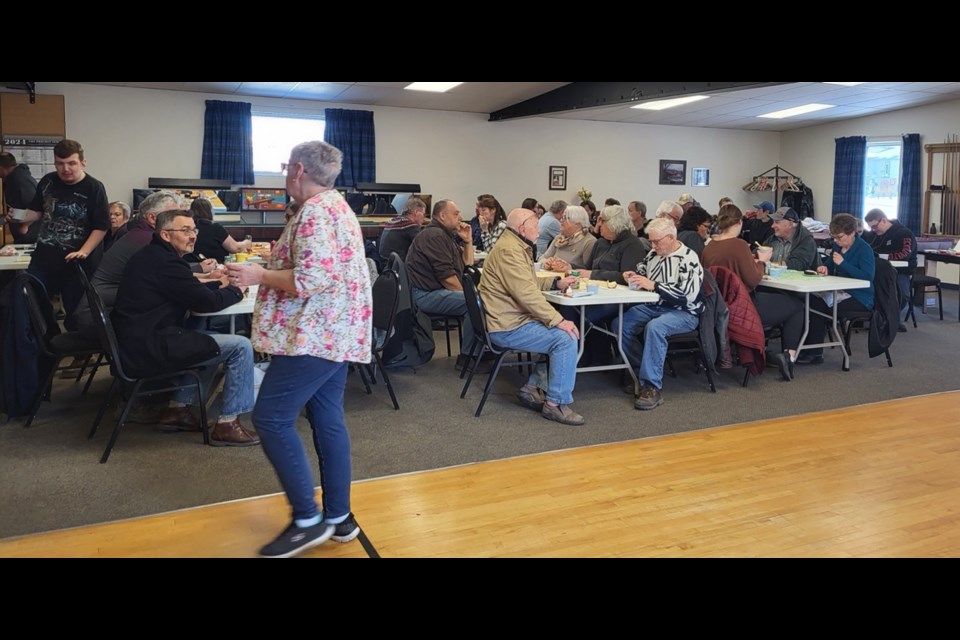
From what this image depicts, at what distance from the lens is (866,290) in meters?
5.16

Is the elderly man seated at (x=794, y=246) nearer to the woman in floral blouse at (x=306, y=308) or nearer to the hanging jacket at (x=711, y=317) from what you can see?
the hanging jacket at (x=711, y=317)

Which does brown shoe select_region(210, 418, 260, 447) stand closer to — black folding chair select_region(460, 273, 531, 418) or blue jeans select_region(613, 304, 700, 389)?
black folding chair select_region(460, 273, 531, 418)

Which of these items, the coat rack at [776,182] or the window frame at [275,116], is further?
the coat rack at [776,182]

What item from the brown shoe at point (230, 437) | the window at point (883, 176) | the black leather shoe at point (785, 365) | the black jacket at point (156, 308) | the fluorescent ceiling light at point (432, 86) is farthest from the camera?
the window at point (883, 176)

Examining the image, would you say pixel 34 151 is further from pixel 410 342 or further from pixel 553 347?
pixel 553 347

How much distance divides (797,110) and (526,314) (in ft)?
28.6

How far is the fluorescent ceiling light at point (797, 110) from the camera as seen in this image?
34.0 feet

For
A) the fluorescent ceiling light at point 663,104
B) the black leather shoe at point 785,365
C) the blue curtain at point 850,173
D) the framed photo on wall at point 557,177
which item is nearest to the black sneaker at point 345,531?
the black leather shoe at point 785,365

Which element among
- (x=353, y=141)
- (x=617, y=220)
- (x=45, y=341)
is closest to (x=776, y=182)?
(x=353, y=141)

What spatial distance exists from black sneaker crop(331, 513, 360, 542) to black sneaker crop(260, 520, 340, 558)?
0.06 meters

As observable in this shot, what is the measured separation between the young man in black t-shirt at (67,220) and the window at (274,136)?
5.60 m

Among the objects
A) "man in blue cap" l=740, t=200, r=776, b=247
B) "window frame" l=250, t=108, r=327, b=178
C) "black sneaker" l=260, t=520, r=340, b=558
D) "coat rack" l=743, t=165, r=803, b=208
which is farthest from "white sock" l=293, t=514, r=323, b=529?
"coat rack" l=743, t=165, r=803, b=208

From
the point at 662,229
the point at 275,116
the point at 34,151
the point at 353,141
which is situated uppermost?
the point at 275,116

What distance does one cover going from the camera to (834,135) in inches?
478
